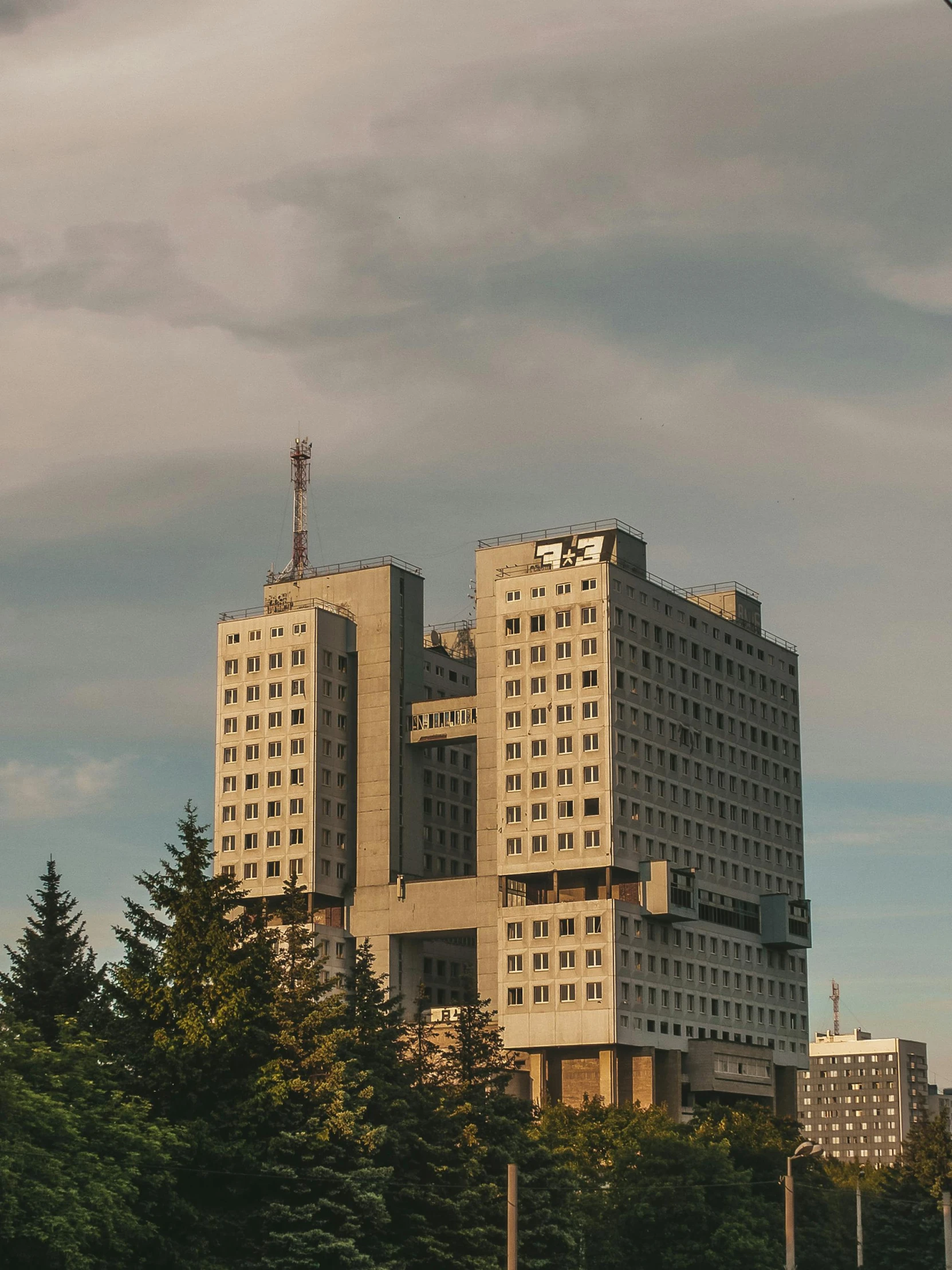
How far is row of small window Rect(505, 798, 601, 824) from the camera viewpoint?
185125 millimetres

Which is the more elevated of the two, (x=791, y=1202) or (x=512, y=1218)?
(x=791, y=1202)

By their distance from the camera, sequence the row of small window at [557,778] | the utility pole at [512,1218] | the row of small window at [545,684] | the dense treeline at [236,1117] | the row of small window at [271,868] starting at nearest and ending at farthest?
the dense treeline at [236,1117], the utility pole at [512,1218], the row of small window at [557,778], the row of small window at [545,684], the row of small window at [271,868]

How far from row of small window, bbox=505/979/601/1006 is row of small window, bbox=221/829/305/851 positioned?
26.1 metres

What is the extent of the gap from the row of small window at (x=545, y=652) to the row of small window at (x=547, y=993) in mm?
28037

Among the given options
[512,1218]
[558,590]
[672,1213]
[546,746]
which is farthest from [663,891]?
[512,1218]

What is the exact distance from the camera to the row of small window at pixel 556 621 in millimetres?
188125

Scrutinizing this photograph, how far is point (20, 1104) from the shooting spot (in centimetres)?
6756

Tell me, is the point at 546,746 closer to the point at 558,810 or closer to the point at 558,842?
the point at 558,810

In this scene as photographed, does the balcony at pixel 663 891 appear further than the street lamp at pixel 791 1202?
Yes

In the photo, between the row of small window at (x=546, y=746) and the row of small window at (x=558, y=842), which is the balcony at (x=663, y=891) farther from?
the row of small window at (x=546, y=746)

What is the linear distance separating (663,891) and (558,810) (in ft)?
40.6

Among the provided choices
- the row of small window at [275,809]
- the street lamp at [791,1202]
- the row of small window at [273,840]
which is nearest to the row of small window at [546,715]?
the row of small window at [275,809]

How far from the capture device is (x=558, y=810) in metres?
187

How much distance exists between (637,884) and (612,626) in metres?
24.4
